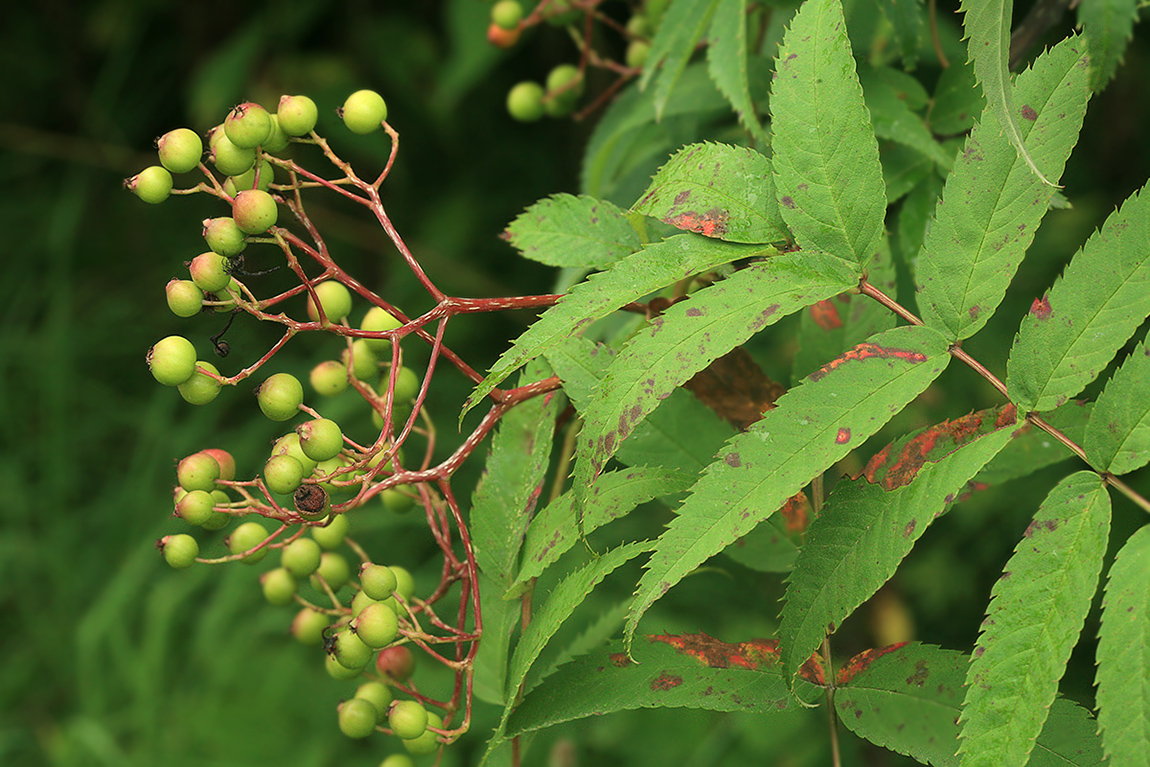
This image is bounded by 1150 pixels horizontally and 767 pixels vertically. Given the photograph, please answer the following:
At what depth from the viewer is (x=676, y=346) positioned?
2.19 ft

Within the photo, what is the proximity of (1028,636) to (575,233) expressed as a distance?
0.48m

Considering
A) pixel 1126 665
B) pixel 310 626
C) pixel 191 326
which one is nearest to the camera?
pixel 1126 665

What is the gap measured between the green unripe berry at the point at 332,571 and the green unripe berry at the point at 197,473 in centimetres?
18

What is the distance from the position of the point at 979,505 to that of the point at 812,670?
1657 mm

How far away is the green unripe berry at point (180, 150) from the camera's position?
2.59 ft

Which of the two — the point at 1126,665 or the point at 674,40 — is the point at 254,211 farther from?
the point at 1126,665

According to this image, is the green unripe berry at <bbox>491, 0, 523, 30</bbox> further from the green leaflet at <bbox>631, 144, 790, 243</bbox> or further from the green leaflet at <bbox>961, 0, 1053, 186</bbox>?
the green leaflet at <bbox>961, 0, 1053, 186</bbox>

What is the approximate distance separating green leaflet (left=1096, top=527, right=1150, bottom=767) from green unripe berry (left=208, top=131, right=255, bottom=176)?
699 millimetres

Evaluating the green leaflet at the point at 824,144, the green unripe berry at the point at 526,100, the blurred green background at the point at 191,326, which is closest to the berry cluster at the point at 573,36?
the green unripe berry at the point at 526,100

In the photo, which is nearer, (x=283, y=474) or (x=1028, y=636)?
(x=1028, y=636)

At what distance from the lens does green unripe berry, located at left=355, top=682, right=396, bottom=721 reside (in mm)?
897

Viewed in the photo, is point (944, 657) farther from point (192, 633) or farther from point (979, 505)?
point (192, 633)

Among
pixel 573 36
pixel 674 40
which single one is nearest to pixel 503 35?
pixel 573 36

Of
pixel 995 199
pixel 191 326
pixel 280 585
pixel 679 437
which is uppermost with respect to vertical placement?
pixel 995 199
